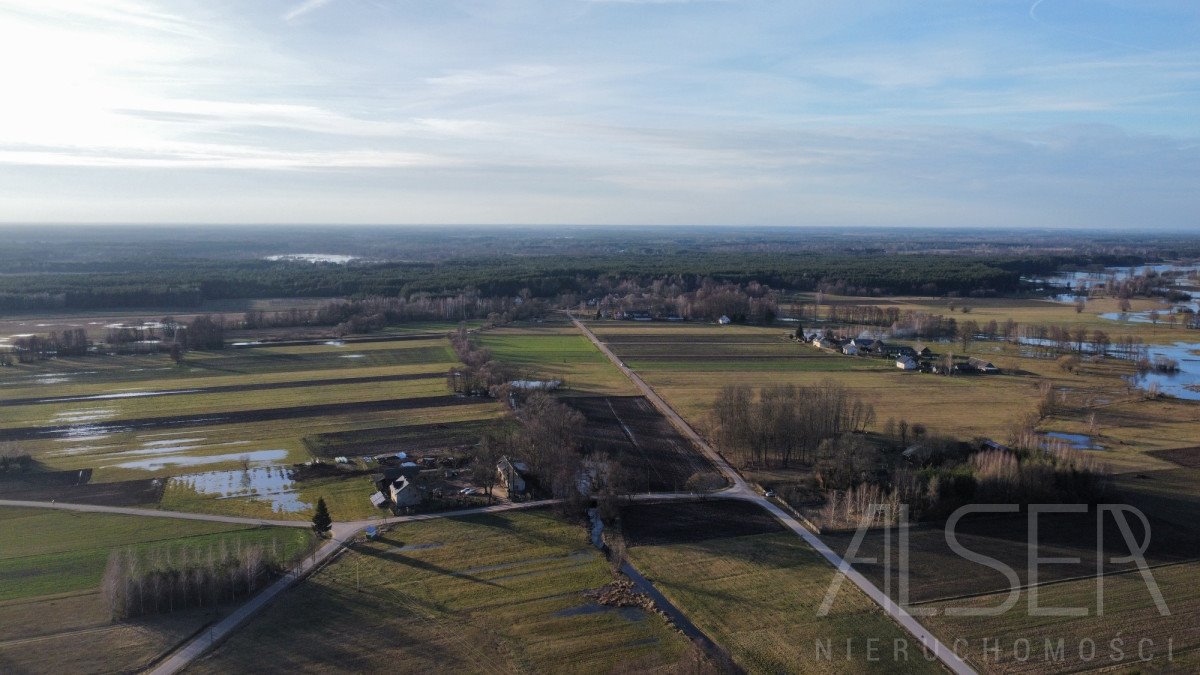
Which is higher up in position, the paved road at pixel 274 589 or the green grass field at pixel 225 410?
the green grass field at pixel 225 410

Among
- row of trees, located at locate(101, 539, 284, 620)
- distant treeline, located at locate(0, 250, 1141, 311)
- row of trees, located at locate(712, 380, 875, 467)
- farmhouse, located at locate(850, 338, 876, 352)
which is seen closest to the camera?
row of trees, located at locate(101, 539, 284, 620)

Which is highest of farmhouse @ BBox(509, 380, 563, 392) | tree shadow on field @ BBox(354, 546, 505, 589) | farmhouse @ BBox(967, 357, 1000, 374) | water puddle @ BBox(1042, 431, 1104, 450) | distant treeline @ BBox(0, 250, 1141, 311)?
distant treeline @ BBox(0, 250, 1141, 311)

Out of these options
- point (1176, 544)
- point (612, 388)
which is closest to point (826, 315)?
point (612, 388)

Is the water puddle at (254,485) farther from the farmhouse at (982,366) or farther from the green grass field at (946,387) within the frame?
the farmhouse at (982,366)

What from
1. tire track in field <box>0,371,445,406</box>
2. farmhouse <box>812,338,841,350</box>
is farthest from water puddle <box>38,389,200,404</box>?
farmhouse <box>812,338,841,350</box>

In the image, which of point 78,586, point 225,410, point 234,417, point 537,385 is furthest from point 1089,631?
point 225,410

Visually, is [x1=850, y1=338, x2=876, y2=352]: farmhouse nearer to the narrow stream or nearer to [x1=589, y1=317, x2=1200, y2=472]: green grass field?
[x1=589, y1=317, x2=1200, y2=472]: green grass field

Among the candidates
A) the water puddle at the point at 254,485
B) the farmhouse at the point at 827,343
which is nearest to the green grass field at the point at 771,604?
the water puddle at the point at 254,485
